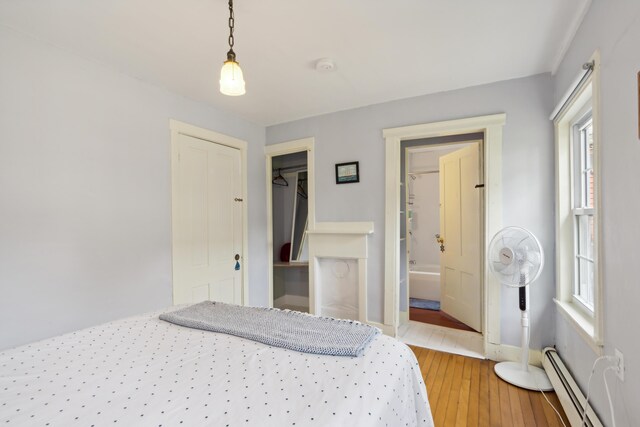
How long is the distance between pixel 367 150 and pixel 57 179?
2.50 m

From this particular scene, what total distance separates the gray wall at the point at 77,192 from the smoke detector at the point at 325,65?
4.40 ft

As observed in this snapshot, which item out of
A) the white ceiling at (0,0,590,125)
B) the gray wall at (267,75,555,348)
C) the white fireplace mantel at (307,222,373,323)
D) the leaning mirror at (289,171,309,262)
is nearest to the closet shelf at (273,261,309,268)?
the leaning mirror at (289,171,309,262)

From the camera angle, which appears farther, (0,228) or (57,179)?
(57,179)

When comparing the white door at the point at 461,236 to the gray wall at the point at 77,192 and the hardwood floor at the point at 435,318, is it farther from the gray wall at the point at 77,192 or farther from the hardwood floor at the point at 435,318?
the gray wall at the point at 77,192

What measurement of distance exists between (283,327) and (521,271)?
182 cm

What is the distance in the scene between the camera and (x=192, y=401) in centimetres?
94

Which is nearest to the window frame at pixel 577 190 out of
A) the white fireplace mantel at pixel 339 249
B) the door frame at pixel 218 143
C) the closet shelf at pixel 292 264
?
the white fireplace mantel at pixel 339 249

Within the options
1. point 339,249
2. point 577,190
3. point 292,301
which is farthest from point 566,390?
point 292,301

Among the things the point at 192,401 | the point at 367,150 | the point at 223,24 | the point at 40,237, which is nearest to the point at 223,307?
the point at 192,401

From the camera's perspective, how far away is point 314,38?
1.92 metres

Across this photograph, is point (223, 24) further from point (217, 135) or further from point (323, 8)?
point (217, 135)

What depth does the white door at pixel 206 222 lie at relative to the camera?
2715mm

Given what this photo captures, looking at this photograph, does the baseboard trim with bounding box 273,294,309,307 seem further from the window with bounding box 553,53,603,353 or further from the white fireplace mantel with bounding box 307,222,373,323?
the window with bounding box 553,53,603,353

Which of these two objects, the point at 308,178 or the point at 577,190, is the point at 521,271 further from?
the point at 308,178
